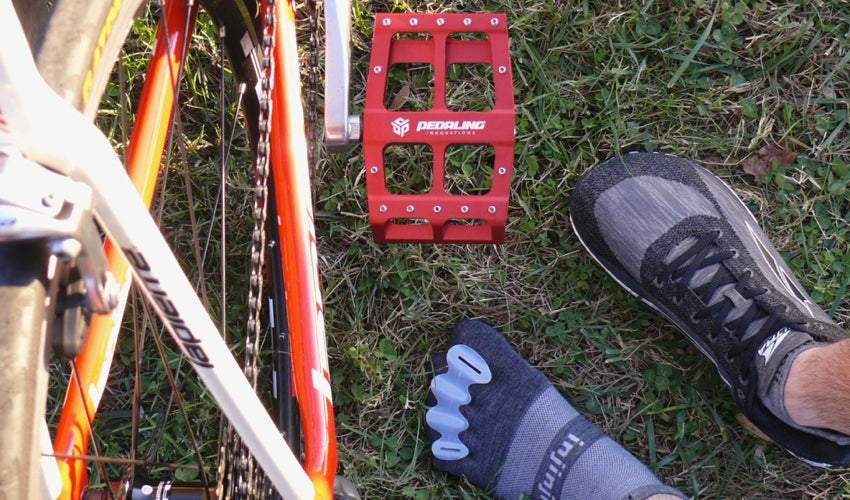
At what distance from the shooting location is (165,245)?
698 millimetres

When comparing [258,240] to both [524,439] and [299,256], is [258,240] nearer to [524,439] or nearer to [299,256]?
[299,256]

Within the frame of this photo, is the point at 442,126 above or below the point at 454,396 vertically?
above

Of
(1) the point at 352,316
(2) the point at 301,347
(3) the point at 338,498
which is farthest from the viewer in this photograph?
(1) the point at 352,316

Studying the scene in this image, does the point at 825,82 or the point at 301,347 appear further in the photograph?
the point at 825,82

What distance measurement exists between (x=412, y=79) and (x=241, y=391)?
1317 millimetres

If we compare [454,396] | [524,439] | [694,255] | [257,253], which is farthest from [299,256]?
[694,255]

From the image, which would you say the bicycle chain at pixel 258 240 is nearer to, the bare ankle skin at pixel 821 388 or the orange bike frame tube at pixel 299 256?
the orange bike frame tube at pixel 299 256

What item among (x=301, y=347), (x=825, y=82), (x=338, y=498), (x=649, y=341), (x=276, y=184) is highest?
(x=825, y=82)

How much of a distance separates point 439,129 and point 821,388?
99 cm

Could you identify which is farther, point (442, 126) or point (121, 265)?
point (442, 126)

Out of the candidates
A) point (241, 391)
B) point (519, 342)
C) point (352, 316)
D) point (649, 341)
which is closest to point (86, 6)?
point (241, 391)

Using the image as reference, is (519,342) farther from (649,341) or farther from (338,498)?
(338,498)

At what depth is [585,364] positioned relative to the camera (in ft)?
6.18

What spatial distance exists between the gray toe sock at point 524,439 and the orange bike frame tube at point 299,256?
25.3 inches
